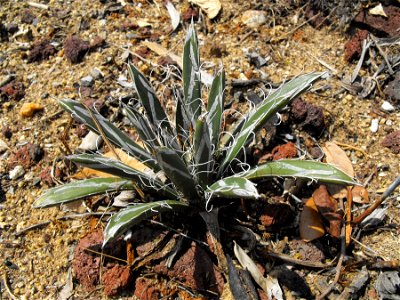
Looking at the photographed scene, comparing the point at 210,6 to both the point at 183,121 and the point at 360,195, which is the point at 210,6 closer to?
the point at 183,121

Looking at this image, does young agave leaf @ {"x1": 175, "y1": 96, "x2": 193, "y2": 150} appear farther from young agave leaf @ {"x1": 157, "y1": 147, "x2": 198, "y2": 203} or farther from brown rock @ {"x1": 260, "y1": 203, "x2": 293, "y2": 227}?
brown rock @ {"x1": 260, "y1": 203, "x2": 293, "y2": 227}

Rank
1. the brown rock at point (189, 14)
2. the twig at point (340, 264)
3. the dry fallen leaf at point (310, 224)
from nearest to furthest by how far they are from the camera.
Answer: the twig at point (340, 264), the dry fallen leaf at point (310, 224), the brown rock at point (189, 14)

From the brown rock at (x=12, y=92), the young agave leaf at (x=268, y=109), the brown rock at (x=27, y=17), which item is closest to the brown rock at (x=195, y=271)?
the young agave leaf at (x=268, y=109)

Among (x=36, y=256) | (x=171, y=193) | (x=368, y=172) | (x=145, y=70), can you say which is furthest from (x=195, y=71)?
(x=36, y=256)

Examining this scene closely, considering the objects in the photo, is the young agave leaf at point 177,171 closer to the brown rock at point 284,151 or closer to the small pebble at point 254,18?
the brown rock at point 284,151

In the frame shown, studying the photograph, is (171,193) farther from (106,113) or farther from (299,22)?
(299,22)

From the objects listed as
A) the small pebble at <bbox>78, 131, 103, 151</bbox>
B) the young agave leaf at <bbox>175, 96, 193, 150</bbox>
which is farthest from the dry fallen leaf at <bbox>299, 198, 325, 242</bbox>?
the small pebble at <bbox>78, 131, 103, 151</bbox>

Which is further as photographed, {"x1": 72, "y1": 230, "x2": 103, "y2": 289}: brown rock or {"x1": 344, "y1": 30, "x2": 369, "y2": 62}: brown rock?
{"x1": 344, "y1": 30, "x2": 369, "y2": 62}: brown rock
